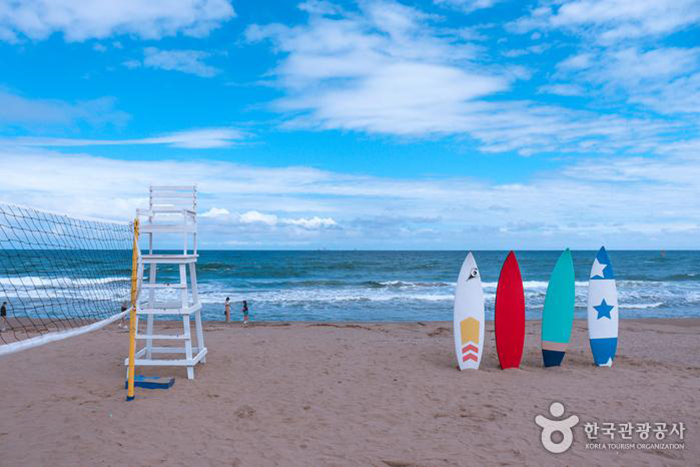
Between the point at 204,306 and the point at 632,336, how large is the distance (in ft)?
50.8

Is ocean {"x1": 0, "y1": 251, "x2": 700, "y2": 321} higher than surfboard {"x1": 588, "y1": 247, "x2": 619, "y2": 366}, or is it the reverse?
surfboard {"x1": 588, "y1": 247, "x2": 619, "y2": 366}

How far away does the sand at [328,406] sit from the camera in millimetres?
5117

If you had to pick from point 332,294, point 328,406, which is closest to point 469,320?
point 328,406

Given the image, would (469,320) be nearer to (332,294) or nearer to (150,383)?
(150,383)

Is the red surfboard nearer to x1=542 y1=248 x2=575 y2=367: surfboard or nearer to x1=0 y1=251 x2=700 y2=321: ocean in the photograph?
x1=542 y1=248 x2=575 y2=367: surfboard

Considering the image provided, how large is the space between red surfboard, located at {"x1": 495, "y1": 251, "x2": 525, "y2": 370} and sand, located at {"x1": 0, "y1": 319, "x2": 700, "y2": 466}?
29 centimetres

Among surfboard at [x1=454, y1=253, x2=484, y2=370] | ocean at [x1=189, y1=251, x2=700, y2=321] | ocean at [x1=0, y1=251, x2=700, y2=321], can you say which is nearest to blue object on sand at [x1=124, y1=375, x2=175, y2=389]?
surfboard at [x1=454, y1=253, x2=484, y2=370]

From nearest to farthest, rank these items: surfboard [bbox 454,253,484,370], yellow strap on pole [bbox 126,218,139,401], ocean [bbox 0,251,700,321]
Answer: yellow strap on pole [bbox 126,218,139,401] < surfboard [bbox 454,253,484,370] < ocean [bbox 0,251,700,321]

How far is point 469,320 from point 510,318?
73cm

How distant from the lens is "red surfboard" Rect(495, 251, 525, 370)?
856 centimetres

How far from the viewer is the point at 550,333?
8789 mm

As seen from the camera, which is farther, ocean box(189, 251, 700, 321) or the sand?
ocean box(189, 251, 700, 321)

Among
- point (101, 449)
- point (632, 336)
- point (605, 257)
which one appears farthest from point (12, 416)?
point (632, 336)

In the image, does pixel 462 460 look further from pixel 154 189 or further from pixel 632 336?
pixel 632 336
